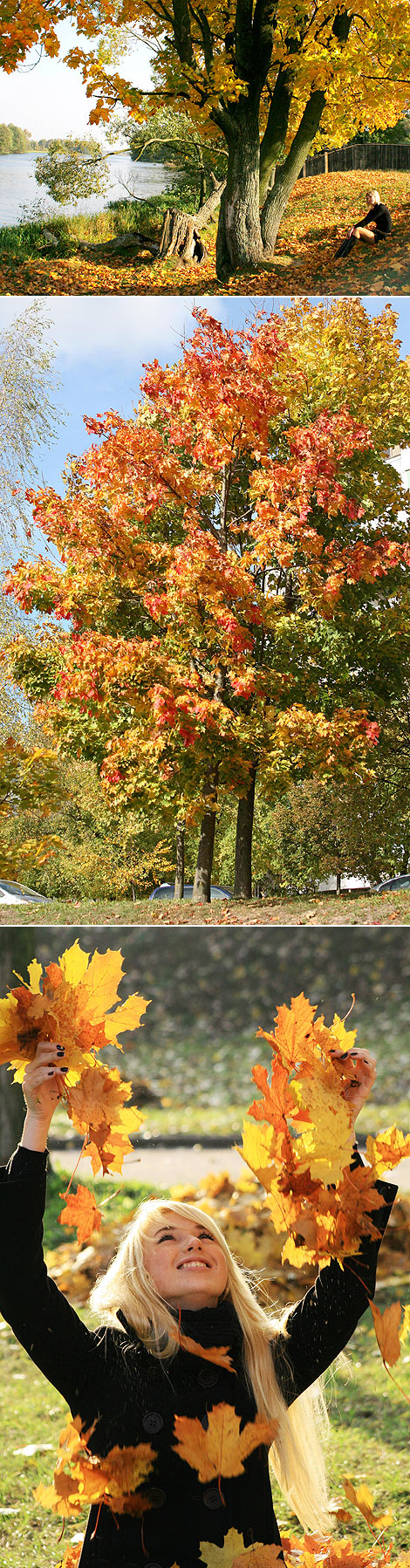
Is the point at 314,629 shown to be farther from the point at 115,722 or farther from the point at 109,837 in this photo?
the point at 109,837

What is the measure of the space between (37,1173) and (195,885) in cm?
168

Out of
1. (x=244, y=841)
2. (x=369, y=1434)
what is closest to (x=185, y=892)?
(x=244, y=841)

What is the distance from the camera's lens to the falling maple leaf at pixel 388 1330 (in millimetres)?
2018

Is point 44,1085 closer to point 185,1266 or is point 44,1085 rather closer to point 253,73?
point 185,1266

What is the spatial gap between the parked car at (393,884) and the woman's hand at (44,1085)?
1629 millimetres

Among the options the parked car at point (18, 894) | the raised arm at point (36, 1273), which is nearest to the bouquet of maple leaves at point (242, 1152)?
the raised arm at point (36, 1273)

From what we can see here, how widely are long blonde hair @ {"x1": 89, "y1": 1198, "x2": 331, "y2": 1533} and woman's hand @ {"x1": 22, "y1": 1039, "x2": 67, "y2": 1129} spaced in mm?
332

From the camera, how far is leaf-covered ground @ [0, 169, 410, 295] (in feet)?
11.8

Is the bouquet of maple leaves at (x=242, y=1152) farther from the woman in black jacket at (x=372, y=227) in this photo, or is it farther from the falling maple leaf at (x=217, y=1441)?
the woman in black jacket at (x=372, y=227)

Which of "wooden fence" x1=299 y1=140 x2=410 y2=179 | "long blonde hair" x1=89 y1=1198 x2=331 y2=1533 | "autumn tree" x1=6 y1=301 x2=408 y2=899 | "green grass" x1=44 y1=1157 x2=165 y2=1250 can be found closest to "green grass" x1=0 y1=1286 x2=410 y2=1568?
"green grass" x1=44 y1=1157 x2=165 y2=1250

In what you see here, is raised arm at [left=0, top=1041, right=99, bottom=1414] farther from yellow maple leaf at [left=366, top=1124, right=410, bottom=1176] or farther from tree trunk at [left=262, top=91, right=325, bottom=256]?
tree trunk at [left=262, top=91, right=325, bottom=256]

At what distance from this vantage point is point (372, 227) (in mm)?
3725

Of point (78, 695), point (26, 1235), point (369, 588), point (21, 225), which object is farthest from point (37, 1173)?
point (21, 225)

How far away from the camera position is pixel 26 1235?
5.88ft
